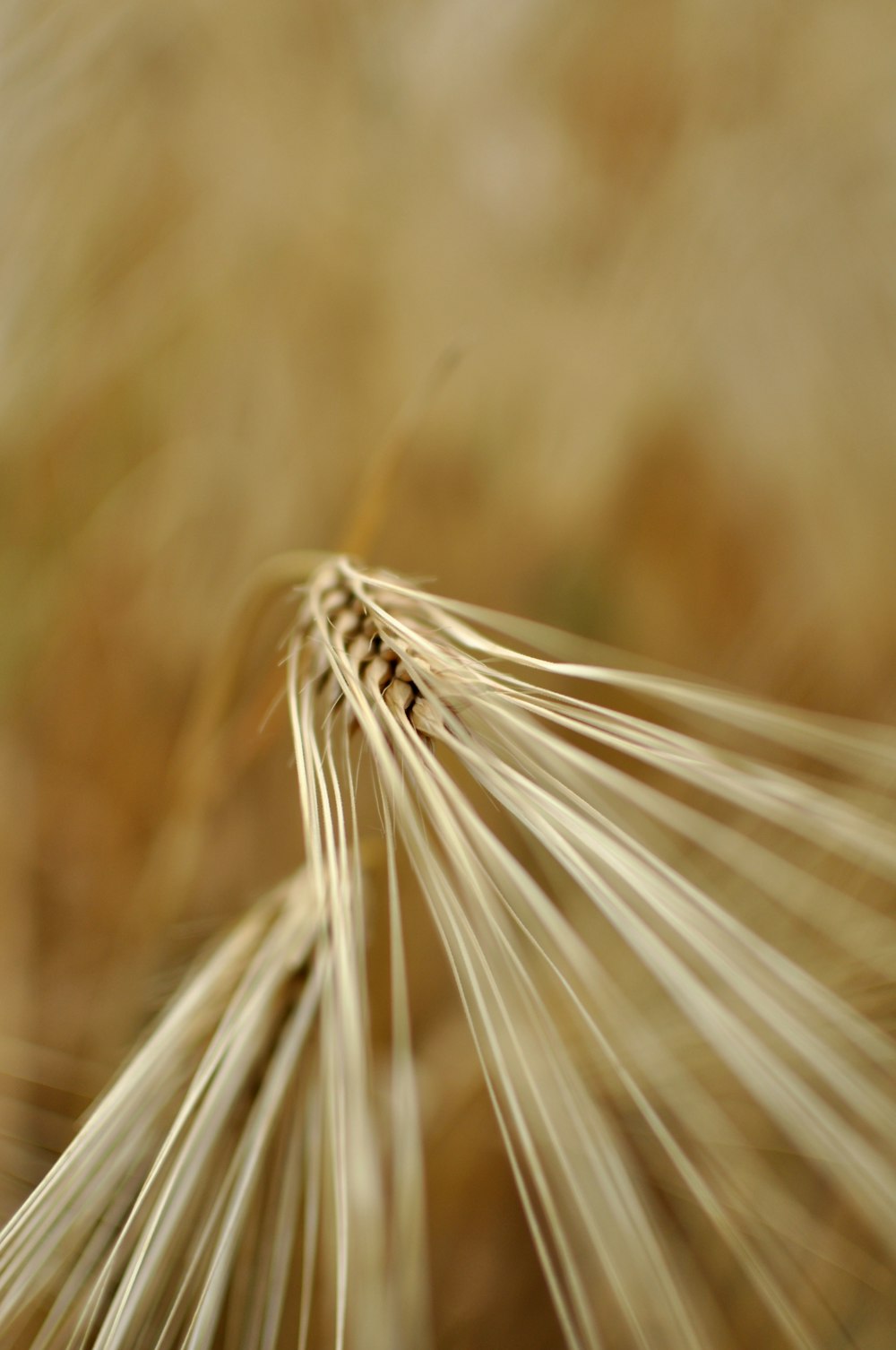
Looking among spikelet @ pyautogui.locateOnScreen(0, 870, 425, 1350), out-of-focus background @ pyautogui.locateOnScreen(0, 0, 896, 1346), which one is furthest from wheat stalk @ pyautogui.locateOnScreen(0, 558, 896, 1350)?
out-of-focus background @ pyautogui.locateOnScreen(0, 0, 896, 1346)

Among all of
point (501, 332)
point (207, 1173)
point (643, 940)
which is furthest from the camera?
point (501, 332)

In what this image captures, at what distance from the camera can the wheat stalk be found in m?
0.14

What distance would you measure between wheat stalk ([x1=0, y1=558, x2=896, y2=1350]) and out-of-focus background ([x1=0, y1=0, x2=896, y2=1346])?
4.9 inches

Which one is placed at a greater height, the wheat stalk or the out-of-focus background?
the out-of-focus background

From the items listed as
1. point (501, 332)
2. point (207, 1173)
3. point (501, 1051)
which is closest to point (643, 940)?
point (501, 1051)

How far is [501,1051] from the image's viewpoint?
7.6 inches

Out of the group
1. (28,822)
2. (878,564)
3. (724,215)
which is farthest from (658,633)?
(28,822)

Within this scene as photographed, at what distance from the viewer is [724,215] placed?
49 cm

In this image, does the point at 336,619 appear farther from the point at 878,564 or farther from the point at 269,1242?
the point at 878,564

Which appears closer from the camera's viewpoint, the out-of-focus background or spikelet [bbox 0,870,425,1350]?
spikelet [bbox 0,870,425,1350]

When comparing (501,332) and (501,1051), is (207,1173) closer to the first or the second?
(501,1051)

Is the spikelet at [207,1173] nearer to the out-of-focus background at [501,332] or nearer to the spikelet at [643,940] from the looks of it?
the spikelet at [643,940]

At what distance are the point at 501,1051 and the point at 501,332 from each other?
43cm

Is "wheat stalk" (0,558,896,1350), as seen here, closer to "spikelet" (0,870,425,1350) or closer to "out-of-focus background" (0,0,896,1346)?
"spikelet" (0,870,425,1350)
